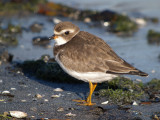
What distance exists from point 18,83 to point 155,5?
33.6 feet

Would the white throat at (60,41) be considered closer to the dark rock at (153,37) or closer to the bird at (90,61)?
the bird at (90,61)

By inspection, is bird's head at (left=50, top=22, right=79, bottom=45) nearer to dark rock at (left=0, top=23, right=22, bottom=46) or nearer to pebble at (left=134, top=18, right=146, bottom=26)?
dark rock at (left=0, top=23, right=22, bottom=46)

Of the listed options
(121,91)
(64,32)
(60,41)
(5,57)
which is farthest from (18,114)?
(5,57)

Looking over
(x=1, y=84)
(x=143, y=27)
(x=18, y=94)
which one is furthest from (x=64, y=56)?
(x=143, y=27)

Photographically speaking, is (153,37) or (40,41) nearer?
(40,41)

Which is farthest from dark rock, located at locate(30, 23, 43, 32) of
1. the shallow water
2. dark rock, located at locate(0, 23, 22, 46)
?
dark rock, located at locate(0, 23, 22, 46)

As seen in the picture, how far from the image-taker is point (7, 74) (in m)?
6.98

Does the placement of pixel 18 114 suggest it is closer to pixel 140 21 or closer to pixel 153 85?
pixel 153 85

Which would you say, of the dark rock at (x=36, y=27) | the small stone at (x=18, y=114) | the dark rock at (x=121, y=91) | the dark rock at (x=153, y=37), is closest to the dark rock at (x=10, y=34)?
the dark rock at (x=36, y=27)

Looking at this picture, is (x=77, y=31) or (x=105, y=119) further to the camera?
(x=77, y=31)

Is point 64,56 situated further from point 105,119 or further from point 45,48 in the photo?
point 45,48

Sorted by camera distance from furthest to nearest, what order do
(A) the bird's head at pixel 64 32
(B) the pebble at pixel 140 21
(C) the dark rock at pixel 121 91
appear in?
1. (B) the pebble at pixel 140 21
2. (A) the bird's head at pixel 64 32
3. (C) the dark rock at pixel 121 91

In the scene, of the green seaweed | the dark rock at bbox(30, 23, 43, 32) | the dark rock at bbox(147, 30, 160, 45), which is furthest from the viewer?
the dark rock at bbox(30, 23, 43, 32)

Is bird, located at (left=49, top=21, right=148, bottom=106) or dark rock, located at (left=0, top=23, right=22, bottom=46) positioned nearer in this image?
bird, located at (left=49, top=21, right=148, bottom=106)
